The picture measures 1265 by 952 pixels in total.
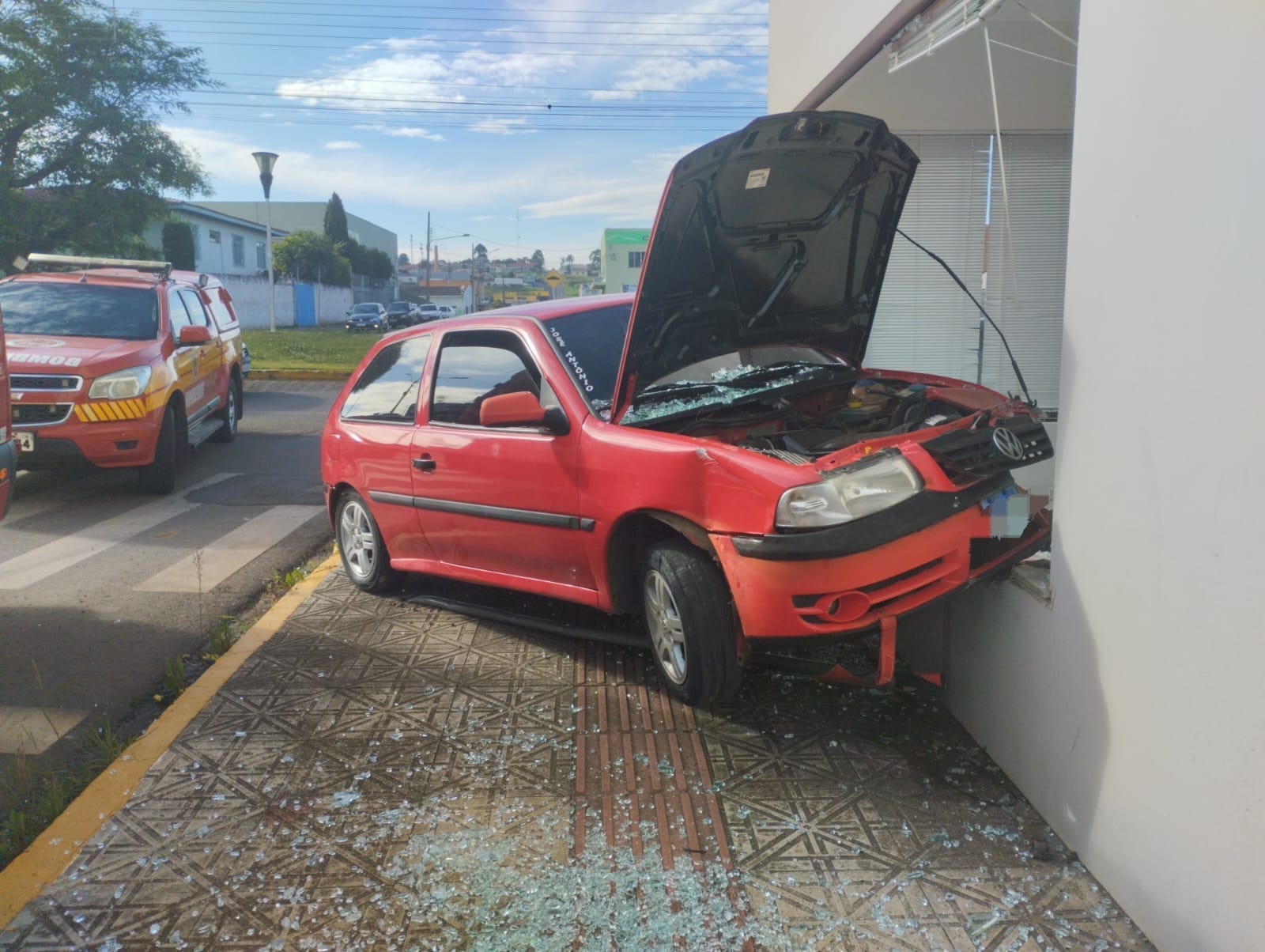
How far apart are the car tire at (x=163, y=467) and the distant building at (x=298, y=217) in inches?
2276

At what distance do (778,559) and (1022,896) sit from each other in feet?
3.96

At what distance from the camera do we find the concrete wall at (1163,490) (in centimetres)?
221

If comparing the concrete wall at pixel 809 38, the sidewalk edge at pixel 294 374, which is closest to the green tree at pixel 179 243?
the sidewalk edge at pixel 294 374

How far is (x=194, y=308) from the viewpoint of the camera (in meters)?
10.5

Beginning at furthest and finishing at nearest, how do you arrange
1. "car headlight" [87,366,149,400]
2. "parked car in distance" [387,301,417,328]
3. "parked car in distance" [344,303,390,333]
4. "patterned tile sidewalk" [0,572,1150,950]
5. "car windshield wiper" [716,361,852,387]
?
"parked car in distance" [387,301,417,328]
"parked car in distance" [344,303,390,333]
"car headlight" [87,366,149,400]
"car windshield wiper" [716,361,852,387]
"patterned tile sidewalk" [0,572,1150,950]

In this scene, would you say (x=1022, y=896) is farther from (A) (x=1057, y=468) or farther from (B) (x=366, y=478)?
(B) (x=366, y=478)

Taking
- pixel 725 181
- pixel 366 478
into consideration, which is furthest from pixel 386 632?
pixel 725 181

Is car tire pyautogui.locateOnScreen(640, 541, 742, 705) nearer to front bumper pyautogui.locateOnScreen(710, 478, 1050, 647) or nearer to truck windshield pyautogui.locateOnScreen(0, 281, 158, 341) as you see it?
front bumper pyautogui.locateOnScreen(710, 478, 1050, 647)

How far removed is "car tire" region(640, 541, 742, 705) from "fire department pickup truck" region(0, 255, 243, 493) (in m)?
6.09

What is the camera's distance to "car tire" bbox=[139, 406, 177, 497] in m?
8.50

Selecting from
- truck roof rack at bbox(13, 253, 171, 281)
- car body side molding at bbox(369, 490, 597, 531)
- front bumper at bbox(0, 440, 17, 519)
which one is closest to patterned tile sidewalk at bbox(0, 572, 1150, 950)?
car body side molding at bbox(369, 490, 597, 531)

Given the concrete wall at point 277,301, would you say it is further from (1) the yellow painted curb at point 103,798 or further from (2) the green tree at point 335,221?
(1) the yellow painted curb at point 103,798

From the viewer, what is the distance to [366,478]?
543 centimetres

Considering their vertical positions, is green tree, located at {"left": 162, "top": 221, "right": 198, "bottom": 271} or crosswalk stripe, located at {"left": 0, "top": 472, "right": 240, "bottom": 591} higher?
green tree, located at {"left": 162, "top": 221, "right": 198, "bottom": 271}
